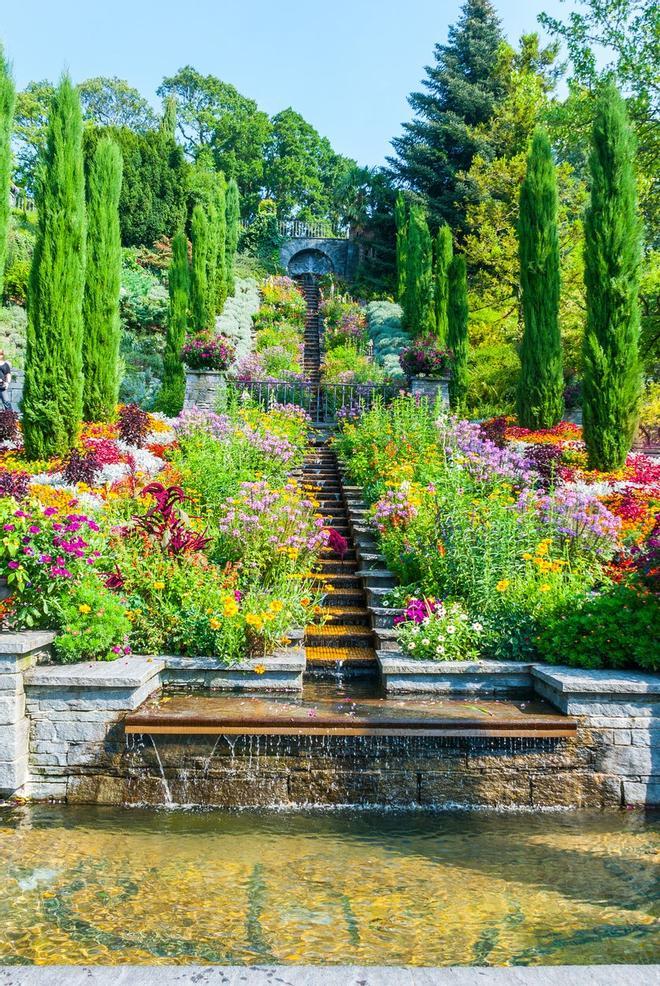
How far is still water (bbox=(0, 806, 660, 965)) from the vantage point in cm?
290

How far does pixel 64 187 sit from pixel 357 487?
5887 millimetres

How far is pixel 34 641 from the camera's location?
188 inches

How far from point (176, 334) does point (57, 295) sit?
9.30 meters

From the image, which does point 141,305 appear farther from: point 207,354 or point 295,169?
point 295,169

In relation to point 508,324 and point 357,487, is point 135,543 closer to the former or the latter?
point 357,487

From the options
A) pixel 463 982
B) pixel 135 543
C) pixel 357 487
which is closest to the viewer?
pixel 463 982

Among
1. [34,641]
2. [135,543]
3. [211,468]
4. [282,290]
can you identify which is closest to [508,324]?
[282,290]

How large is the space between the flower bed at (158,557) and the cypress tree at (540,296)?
5.45m

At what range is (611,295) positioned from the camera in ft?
34.9

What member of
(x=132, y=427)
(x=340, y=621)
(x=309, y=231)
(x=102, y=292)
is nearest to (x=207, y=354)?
(x=102, y=292)

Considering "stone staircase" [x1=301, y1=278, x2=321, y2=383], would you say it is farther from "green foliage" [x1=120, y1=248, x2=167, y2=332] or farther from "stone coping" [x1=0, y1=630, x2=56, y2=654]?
"stone coping" [x1=0, y1=630, x2=56, y2=654]

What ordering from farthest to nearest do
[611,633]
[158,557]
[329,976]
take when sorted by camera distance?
1. [158,557]
2. [611,633]
3. [329,976]

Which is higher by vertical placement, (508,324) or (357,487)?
(508,324)

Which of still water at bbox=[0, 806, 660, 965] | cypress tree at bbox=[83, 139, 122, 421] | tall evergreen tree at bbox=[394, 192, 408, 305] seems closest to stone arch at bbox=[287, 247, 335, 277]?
tall evergreen tree at bbox=[394, 192, 408, 305]
